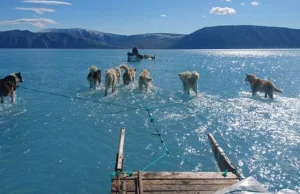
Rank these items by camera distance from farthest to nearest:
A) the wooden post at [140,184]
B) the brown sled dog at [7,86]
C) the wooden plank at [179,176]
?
the brown sled dog at [7,86] < the wooden plank at [179,176] < the wooden post at [140,184]

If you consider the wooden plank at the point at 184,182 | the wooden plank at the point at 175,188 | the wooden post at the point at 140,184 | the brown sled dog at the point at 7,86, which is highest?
the brown sled dog at the point at 7,86

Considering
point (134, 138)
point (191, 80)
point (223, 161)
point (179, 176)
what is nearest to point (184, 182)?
point (179, 176)

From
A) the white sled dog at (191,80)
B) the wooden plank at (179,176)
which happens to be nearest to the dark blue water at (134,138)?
the white sled dog at (191,80)

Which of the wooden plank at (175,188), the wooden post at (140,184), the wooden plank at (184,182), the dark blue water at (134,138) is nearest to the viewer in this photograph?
the wooden post at (140,184)

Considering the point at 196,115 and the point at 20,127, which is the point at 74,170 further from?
the point at 196,115

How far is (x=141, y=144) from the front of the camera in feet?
37.7

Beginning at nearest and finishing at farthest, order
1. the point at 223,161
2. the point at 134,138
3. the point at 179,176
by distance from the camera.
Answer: the point at 179,176 → the point at 223,161 → the point at 134,138

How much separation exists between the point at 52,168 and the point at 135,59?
61576 mm

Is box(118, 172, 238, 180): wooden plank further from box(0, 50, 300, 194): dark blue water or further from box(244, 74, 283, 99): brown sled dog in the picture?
box(244, 74, 283, 99): brown sled dog

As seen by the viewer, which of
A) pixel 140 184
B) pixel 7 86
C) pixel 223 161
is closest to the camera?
pixel 140 184

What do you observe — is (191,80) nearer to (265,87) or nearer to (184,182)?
(265,87)

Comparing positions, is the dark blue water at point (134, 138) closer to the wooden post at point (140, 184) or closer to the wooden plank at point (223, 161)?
the wooden plank at point (223, 161)

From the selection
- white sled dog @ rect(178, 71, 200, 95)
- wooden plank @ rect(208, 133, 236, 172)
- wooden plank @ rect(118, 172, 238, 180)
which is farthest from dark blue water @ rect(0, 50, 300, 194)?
wooden plank @ rect(118, 172, 238, 180)

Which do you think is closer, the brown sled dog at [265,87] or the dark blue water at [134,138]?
the dark blue water at [134,138]
